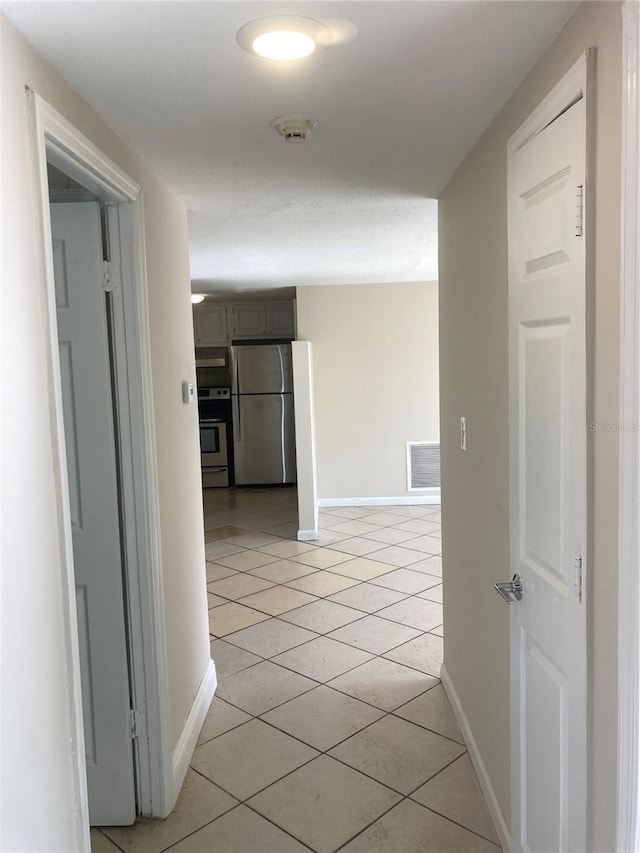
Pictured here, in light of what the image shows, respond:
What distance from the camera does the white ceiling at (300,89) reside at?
1296 millimetres

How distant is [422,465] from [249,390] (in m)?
2.26

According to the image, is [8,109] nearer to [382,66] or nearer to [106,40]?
[106,40]

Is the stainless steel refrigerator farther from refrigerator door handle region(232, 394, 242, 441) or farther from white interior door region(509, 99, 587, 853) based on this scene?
white interior door region(509, 99, 587, 853)

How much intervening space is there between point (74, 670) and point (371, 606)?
287 cm

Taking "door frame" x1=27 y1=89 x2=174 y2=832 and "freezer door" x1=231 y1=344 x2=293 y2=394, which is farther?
"freezer door" x1=231 y1=344 x2=293 y2=394

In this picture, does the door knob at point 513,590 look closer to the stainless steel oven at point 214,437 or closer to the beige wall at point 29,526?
the beige wall at point 29,526

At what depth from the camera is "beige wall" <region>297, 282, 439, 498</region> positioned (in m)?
6.47

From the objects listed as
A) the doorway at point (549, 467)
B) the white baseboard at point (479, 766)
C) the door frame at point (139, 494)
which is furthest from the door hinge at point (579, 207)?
the white baseboard at point (479, 766)

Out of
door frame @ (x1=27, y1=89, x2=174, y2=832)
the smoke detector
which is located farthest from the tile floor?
the smoke detector

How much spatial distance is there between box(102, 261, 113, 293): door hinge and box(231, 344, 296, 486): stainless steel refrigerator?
5.68 meters

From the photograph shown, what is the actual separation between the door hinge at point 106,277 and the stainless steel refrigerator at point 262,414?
568 centimetres

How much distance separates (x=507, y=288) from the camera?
6.17ft

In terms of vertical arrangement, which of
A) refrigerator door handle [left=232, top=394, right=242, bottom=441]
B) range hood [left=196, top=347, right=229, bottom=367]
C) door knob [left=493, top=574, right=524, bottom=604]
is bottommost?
door knob [left=493, top=574, right=524, bottom=604]

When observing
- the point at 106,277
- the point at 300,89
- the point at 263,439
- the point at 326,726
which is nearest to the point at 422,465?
the point at 263,439
